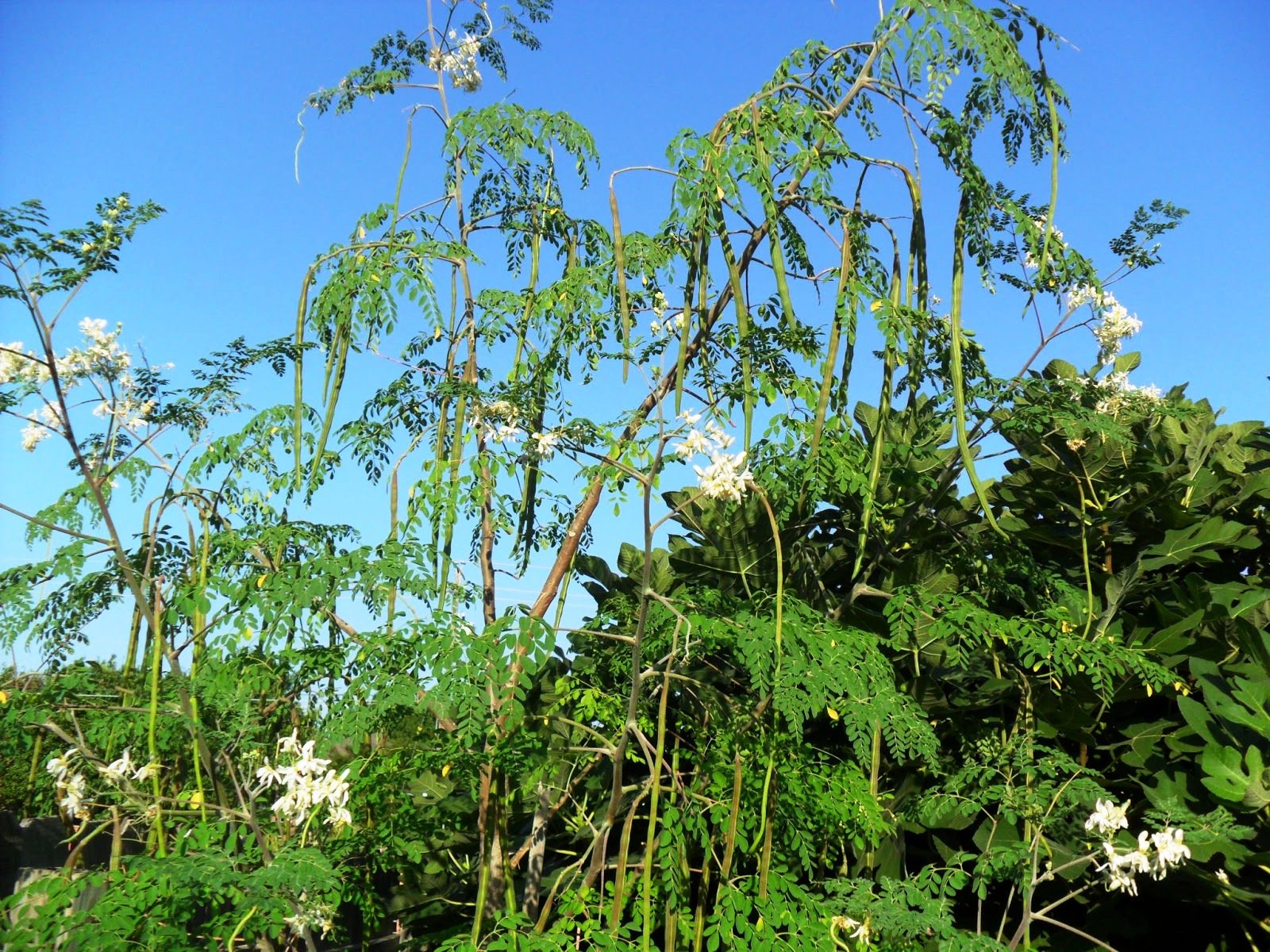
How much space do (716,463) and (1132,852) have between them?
151 cm

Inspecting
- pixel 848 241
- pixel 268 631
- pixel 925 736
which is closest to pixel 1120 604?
pixel 925 736

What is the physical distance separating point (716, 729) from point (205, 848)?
139 cm

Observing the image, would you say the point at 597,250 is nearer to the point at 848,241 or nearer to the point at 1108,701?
the point at 848,241

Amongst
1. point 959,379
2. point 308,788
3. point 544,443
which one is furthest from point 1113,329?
point 308,788

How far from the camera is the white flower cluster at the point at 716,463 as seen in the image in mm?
2404

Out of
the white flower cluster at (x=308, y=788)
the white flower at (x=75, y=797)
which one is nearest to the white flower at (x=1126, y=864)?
the white flower cluster at (x=308, y=788)

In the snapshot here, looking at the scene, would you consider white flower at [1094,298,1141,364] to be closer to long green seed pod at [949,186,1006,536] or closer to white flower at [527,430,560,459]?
long green seed pod at [949,186,1006,536]

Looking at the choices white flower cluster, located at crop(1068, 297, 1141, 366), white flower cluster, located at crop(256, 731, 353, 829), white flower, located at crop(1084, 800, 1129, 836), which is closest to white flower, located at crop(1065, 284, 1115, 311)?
white flower cluster, located at crop(1068, 297, 1141, 366)

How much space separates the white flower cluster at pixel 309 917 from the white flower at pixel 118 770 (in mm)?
539

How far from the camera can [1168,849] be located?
267cm

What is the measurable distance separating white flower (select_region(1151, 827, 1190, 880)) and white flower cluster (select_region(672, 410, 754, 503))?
1405 millimetres

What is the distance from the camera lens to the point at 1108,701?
316 cm

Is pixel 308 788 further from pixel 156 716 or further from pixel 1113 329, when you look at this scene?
pixel 1113 329

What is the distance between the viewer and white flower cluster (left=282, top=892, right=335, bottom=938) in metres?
2.49
